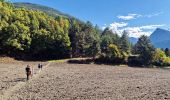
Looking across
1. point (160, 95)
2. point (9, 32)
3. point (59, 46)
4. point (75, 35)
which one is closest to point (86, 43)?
point (75, 35)

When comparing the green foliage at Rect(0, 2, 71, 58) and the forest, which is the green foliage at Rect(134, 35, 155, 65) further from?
the green foliage at Rect(0, 2, 71, 58)

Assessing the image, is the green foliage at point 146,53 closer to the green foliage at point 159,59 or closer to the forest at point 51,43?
the forest at point 51,43

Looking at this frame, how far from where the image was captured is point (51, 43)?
132m

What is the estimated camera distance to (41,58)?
128 metres

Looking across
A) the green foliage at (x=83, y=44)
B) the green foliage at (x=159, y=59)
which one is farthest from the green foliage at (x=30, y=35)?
the green foliage at (x=159, y=59)

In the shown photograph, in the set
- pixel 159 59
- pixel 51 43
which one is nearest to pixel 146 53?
pixel 159 59

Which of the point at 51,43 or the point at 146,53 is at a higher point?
the point at 51,43

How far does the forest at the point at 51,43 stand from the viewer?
390ft

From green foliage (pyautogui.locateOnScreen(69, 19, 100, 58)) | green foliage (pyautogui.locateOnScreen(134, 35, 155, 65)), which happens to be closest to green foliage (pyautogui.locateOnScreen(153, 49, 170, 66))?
green foliage (pyautogui.locateOnScreen(134, 35, 155, 65))

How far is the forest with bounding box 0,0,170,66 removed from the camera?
390ft

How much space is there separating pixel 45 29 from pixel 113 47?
24.0 m

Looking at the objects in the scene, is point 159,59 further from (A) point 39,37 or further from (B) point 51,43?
(A) point 39,37

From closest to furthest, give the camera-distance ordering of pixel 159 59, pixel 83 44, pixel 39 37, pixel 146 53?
pixel 39 37 < pixel 146 53 < pixel 159 59 < pixel 83 44

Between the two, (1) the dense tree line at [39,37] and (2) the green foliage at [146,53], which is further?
(2) the green foliage at [146,53]
